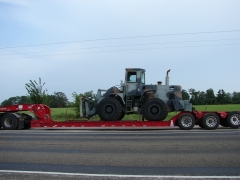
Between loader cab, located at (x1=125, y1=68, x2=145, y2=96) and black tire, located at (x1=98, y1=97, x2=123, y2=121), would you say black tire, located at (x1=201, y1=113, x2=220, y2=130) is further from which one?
black tire, located at (x1=98, y1=97, x2=123, y2=121)

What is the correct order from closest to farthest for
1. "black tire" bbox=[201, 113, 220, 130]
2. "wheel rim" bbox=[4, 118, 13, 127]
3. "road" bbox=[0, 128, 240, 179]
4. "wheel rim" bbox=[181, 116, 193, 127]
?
"road" bbox=[0, 128, 240, 179], "black tire" bbox=[201, 113, 220, 130], "wheel rim" bbox=[181, 116, 193, 127], "wheel rim" bbox=[4, 118, 13, 127]

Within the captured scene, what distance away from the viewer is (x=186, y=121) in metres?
16.7

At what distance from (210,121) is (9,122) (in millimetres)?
11602

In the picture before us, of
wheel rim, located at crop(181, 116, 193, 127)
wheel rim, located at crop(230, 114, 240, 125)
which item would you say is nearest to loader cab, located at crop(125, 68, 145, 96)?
wheel rim, located at crop(181, 116, 193, 127)

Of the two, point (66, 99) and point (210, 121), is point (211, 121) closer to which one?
point (210, 121)

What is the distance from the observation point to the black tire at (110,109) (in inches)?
684

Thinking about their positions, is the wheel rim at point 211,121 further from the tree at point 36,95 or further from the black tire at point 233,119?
the tree at point 36,95

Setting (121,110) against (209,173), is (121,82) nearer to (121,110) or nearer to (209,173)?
(121,110)

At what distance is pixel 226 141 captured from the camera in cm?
1092

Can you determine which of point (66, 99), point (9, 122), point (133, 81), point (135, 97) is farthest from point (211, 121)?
point (66, 99)

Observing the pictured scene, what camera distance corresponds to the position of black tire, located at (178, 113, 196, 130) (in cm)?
1655

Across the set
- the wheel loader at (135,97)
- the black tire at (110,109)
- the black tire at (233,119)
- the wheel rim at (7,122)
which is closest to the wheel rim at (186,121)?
the wheel loader at (135,97)

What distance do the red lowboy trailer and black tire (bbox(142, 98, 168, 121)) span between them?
443 mm

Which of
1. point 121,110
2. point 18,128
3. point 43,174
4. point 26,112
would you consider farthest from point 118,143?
point 26,112
